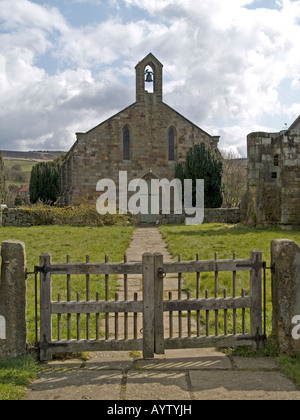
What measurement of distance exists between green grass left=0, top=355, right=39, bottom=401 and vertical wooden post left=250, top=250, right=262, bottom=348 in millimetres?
2565

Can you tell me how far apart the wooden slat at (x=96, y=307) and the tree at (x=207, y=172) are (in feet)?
79.0

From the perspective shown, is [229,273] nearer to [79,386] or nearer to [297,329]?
[297,329]

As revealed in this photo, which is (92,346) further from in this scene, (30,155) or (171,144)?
(30,155)

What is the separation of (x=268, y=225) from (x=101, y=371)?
16258 mm

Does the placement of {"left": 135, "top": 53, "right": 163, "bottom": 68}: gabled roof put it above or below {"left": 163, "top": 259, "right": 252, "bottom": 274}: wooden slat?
above

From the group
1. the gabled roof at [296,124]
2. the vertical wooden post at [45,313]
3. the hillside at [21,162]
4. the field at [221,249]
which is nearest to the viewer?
the vertical wooden post at [45,313]

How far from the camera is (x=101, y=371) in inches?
180

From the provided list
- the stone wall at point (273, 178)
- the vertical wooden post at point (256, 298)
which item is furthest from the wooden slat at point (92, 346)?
the stone wall at point (273, 178)

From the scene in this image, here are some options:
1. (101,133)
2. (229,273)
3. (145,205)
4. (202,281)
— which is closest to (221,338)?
(202,281)

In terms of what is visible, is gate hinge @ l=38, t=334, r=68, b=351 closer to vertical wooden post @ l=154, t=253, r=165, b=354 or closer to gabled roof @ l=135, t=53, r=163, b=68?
vertical wooden post @ l=154, t=253, r=165, b=354

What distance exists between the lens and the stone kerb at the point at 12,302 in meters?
4.76

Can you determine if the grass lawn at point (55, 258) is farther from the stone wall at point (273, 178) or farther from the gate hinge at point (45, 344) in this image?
the stone wall at point (273, 178)

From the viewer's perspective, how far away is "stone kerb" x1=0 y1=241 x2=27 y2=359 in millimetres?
4762

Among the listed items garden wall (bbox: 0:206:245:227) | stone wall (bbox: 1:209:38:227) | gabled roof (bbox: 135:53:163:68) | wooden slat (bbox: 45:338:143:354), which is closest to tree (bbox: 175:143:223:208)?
garden wall (bbox: 0:206:245:227)
